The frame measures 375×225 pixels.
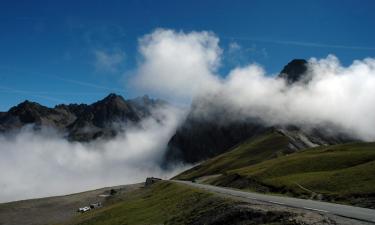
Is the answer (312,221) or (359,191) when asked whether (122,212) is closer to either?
(359,191)

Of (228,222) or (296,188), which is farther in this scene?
(296,188)

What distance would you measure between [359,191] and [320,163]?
43.8 metres

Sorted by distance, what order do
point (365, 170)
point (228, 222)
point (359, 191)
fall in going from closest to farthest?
point (228, 222), point (359, 191), point (365, 170)

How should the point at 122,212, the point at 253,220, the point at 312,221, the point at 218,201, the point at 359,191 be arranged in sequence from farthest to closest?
the point at 122,212 → the point at 359,191 → the point at 218,201 → the point at 253,220 → the point at 312,221

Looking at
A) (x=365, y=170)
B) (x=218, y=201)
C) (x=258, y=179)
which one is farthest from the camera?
(x=258, y=179)

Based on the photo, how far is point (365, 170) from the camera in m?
70.0

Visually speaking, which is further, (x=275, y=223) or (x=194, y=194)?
(x=194, y=194)

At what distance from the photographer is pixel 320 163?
99062mm

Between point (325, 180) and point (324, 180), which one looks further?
point (324, 180)

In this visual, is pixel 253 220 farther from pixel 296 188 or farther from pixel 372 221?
pixel 296 188

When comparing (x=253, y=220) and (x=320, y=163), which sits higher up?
(x=320, y=163)

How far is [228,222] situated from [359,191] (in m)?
24.8

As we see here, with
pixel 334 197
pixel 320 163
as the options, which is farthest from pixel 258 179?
pixel 334 197

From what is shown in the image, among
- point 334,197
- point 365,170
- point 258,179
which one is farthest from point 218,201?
point 258,179
